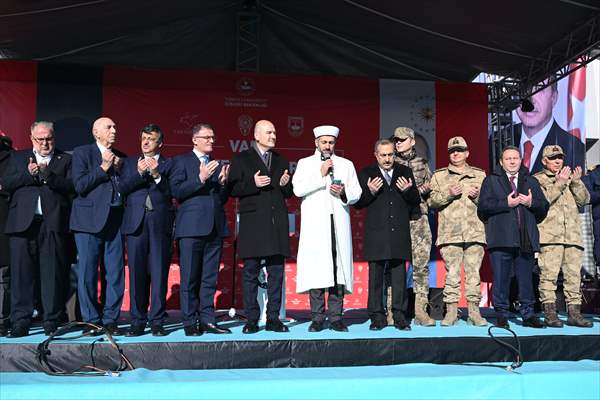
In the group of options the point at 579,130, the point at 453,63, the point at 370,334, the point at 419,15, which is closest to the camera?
the point at 370,334

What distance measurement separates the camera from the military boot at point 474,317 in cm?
512

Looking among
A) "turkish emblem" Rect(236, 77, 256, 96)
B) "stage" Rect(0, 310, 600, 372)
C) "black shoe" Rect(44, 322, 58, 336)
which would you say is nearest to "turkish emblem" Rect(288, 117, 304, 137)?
"turkish emblem" Rect(236, 77, 256, 96)

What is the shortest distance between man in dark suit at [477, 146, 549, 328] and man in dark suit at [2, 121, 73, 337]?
11.3ft

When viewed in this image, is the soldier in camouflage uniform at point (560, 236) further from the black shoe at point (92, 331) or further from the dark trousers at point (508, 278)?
the black shoe at point (92, 331)

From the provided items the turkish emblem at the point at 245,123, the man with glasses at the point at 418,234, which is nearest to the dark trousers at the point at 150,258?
the man with glasses at the point at 418,234

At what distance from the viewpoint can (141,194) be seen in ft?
15.0

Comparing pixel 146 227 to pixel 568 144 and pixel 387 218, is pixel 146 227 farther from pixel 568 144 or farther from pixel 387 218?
pixel 568 144

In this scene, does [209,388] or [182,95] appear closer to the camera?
[209,388]

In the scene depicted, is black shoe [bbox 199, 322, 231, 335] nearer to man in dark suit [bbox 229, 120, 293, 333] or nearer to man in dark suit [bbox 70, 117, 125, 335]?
man in dark suit [bbox 229, 120, 293, 333]

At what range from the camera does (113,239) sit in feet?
15.3

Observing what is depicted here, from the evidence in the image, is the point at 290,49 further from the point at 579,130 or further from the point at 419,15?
the point at 579,130

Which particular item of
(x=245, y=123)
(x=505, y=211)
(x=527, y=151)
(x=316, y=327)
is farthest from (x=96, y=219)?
(x=527, y=151)

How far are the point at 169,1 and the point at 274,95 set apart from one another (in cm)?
171

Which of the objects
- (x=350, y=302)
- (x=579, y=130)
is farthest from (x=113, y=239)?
(x=579, y=130)
